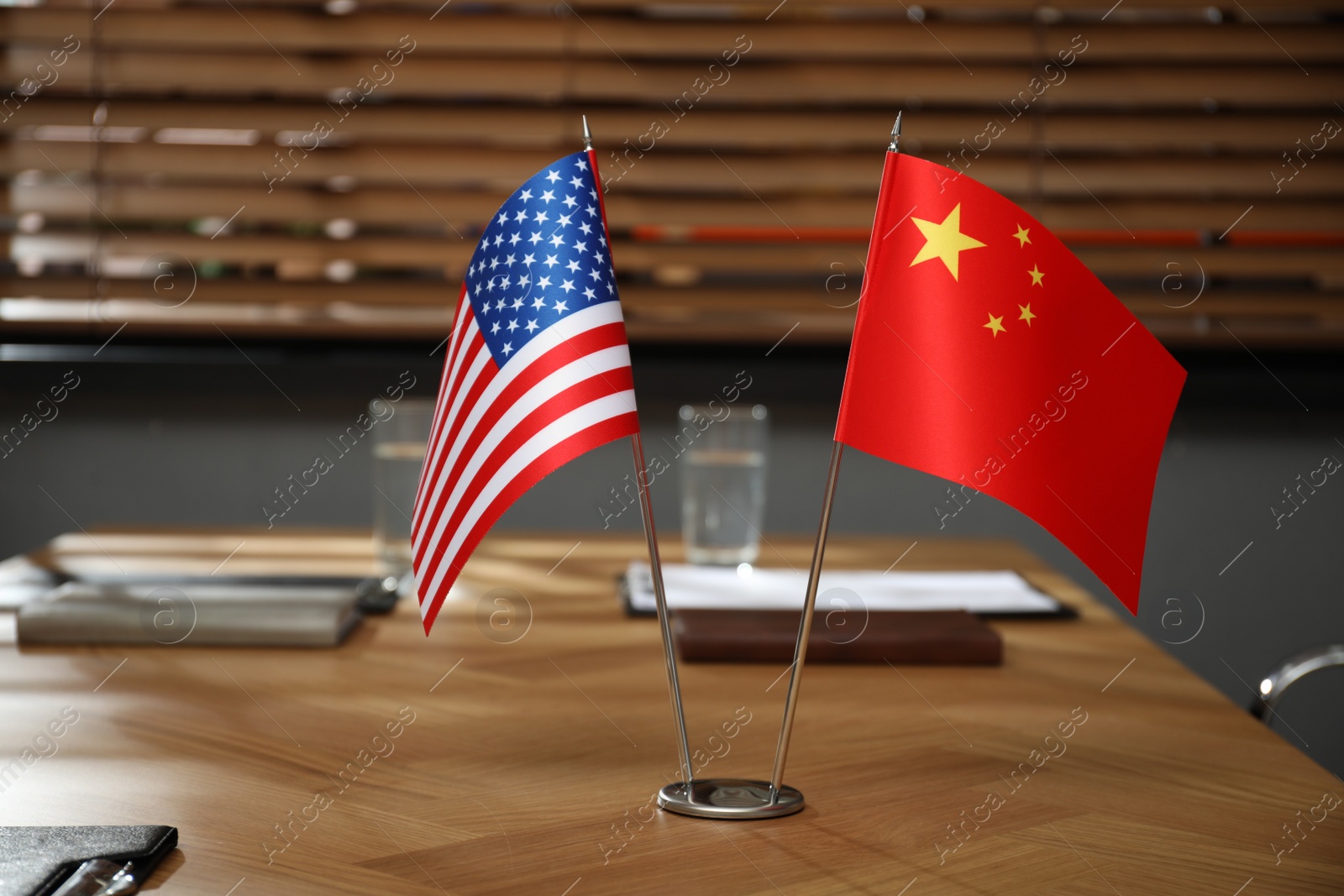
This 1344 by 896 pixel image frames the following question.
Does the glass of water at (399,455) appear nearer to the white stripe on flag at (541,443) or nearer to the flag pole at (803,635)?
the white stripe on flag at (541,443)

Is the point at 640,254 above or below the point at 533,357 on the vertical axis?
above

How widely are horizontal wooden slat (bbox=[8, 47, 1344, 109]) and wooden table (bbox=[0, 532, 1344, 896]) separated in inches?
58.1

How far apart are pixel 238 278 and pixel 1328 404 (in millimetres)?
2155

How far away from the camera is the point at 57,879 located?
52cm

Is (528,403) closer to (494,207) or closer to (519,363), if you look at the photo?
(519,363)

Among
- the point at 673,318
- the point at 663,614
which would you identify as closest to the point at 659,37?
the point at 673,318

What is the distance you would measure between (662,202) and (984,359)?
1.76m

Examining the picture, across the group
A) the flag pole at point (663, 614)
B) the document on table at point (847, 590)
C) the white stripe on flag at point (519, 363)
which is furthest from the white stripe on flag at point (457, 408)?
the document on table at point (847, 590)

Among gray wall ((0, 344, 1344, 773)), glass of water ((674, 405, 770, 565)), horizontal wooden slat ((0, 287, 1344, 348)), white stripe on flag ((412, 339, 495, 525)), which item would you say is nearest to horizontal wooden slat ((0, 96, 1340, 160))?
horizontal wooden slat ((0, 287, 1344, 348))

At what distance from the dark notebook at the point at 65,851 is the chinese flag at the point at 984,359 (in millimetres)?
406

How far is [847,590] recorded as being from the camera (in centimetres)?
126

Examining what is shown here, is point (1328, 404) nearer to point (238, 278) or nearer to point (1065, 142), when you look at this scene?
point (1065, 142)

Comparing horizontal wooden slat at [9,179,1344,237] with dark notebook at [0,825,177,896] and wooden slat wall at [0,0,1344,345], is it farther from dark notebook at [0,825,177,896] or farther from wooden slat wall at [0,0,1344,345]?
dark notebook at [0,825,177,896]

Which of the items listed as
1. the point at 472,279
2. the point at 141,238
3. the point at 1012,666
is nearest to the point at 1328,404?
the point at 1012,666
